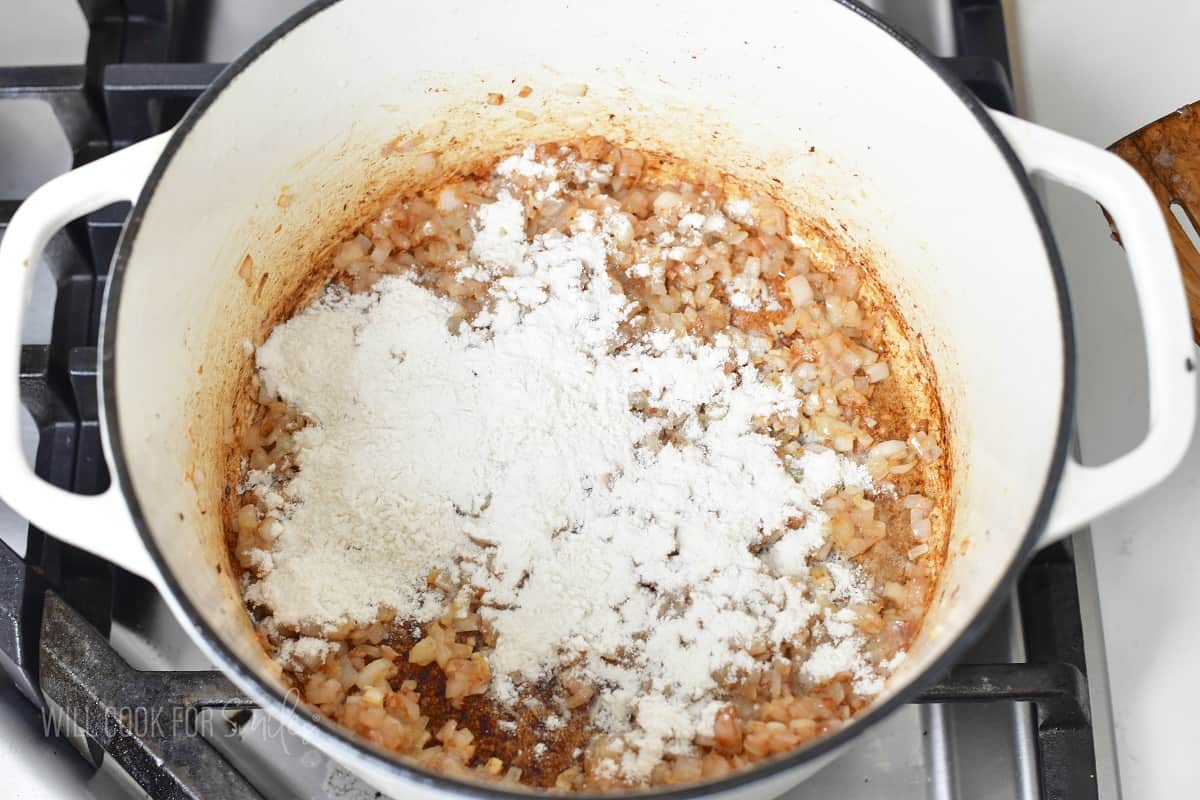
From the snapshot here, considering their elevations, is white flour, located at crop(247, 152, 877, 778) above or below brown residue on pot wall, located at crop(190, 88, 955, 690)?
below

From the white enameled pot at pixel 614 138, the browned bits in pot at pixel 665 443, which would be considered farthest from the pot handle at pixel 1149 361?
the browned bits in pot at pixel 665 443

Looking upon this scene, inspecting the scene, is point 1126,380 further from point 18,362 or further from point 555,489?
point 18,362

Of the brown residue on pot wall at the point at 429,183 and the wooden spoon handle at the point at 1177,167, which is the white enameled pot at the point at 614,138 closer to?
the brown residue on pot wall at the point at 429,183

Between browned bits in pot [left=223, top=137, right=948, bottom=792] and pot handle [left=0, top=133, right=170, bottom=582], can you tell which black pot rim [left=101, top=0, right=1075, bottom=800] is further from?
browned bits in pot [left=223, top=137, right=948, bottom=792]

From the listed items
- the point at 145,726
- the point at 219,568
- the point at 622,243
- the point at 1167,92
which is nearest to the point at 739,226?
the point at 622,243

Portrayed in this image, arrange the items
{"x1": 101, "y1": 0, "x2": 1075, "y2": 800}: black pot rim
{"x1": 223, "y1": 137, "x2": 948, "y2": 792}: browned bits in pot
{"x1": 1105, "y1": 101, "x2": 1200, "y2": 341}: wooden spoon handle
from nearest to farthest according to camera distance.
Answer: {"x1": 101, "y1": 0, "x2": 1075, "y2": 800}: black pot rim < {"x1": 223, "y1": 137, "x2": 948, "y2": 792}: browned bits in pot < {"x1": 1105, "y1": 101, "x2": 1200, "y2": 341}: wooden spoon handle

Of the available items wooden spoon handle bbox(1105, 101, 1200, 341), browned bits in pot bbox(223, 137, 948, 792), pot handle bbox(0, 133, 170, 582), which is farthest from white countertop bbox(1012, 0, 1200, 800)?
pot handle bbox(0, 133, 170, 582)

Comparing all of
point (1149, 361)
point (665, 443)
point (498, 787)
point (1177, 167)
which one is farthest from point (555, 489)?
point (1177, 167)

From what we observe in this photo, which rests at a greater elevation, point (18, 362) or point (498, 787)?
point (18, 362)
